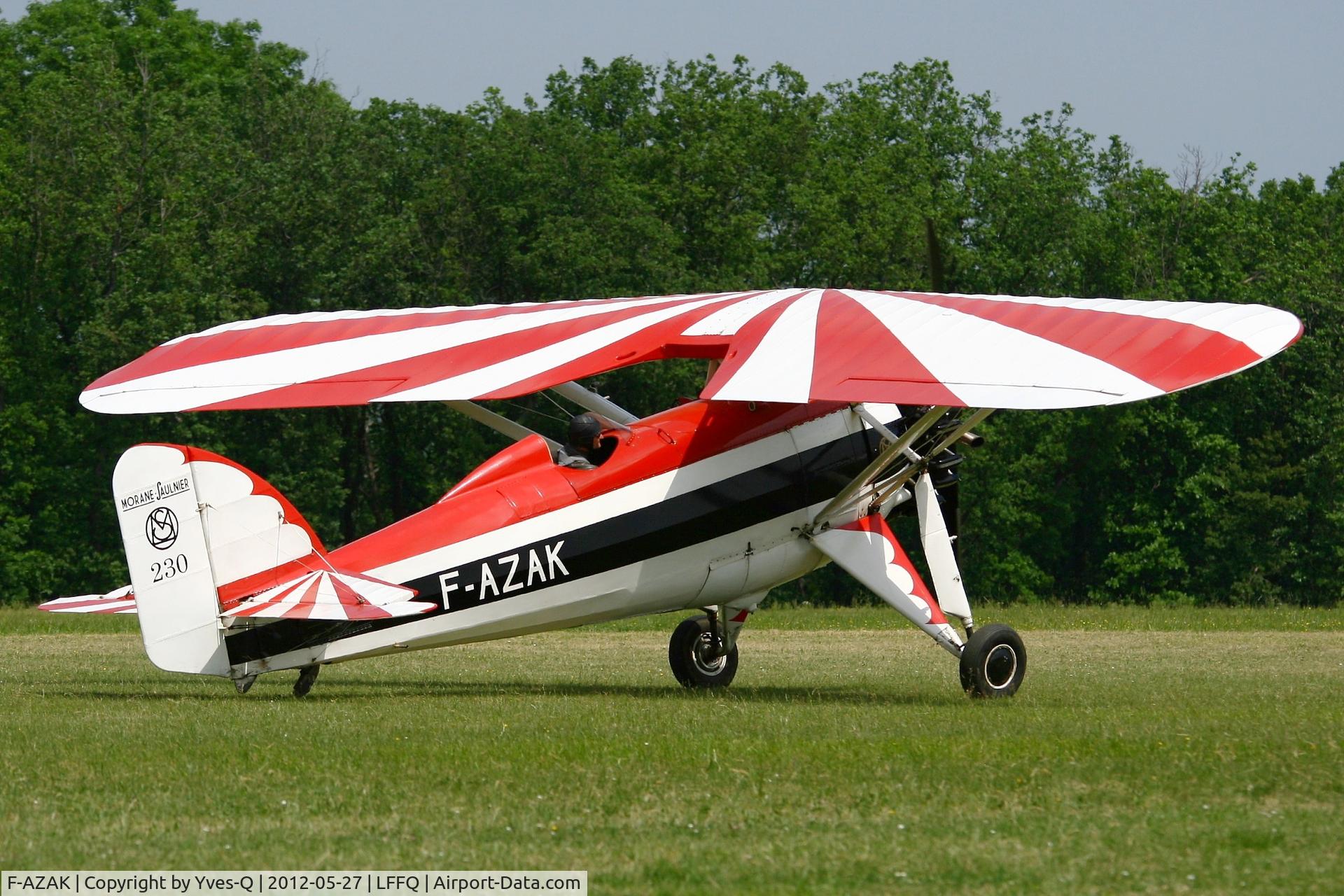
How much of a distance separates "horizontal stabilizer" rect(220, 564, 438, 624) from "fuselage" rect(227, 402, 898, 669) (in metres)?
0.22

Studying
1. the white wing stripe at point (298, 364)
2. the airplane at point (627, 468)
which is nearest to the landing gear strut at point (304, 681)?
the airplane at point (627, 468)

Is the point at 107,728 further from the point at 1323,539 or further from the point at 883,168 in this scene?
the point at 883,168

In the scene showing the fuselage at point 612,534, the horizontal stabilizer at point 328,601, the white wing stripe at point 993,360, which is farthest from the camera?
the fuselage at point 612,534

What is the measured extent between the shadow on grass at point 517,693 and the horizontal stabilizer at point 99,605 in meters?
0.67

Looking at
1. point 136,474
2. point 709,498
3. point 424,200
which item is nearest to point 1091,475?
point 424,200

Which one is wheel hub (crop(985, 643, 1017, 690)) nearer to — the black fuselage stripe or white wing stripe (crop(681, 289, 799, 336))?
the black fuselage stripe

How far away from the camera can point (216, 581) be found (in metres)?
10.5

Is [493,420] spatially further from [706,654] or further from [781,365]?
[781,365]

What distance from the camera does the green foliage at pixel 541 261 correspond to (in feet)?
128

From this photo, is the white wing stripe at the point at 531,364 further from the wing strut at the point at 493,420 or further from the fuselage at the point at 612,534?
the wing strut at the point at 493,420

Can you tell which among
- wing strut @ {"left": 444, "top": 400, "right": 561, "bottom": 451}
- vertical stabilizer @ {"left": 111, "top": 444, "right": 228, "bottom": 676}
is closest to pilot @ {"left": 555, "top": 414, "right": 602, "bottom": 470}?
wing strut @ {"left": 444, "top": 400, "right": 561, "bottom": 451}

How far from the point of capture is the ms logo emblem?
413 inches

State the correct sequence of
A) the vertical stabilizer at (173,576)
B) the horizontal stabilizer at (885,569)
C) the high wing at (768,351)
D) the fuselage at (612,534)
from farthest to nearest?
the horizontal stabilizer at (885,569) < the fuselage at (612,534) < the vertical stabilizer at (173,576) < the high wing at (768,351)

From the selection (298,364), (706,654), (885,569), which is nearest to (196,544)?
(298,364)
